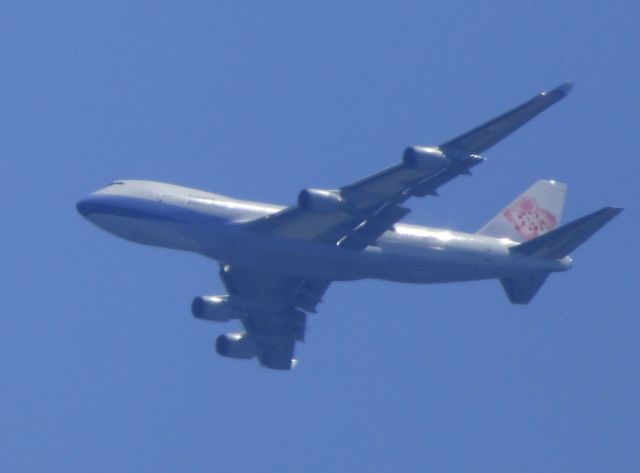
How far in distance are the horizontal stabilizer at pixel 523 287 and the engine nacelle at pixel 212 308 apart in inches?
482

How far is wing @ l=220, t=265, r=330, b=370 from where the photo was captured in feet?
228

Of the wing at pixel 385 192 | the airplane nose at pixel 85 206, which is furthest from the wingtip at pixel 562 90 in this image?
the airplane nose at pixel 85 206

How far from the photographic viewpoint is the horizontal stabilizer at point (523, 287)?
228 ft

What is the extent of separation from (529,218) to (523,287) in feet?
17.4

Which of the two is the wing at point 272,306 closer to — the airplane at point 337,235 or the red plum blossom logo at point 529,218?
the airplane at point 337,235

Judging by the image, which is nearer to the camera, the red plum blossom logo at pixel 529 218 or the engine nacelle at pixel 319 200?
the engine nacelle at pixel 319 200

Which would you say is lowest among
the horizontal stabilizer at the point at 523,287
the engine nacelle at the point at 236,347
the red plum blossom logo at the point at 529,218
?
the engine nacelle at the point at 236,347

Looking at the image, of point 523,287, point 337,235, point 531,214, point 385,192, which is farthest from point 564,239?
point 337,235

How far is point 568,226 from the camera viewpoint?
2601 inches

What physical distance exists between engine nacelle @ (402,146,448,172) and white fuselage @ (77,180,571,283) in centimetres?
619

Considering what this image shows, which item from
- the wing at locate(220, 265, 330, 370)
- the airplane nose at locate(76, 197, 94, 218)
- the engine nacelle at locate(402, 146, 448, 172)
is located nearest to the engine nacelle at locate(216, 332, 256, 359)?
the wing at locate(220, 265, 330, 370)

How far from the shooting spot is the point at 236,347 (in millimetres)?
72125

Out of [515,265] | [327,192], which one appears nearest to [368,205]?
[327,192]

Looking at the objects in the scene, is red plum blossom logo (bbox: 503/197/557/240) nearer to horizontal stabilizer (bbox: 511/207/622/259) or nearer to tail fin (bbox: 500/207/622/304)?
tail fin (bbox: 500/207/622/304)
